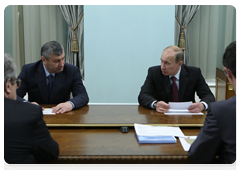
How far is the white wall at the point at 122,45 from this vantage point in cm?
436

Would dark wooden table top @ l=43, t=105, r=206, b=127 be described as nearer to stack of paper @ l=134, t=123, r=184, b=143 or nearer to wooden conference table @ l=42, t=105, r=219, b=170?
wooden conference table @ l=42, t=105, r=219, b=170

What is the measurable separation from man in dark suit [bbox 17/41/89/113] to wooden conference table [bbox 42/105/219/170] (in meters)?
0.62

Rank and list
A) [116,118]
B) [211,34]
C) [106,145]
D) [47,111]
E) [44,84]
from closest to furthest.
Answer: [106,145] < [116,118] < [47,111] < [44,84] < [211,34]

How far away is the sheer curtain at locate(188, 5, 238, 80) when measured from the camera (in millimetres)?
5590

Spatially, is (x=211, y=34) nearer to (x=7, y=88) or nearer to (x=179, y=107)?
(x=179, y=107)

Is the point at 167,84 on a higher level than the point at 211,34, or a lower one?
lower

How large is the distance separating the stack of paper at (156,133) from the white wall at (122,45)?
7.86 feet

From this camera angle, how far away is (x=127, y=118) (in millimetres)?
2428

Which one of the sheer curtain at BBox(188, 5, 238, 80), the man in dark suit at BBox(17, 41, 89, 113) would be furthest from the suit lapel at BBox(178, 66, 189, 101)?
the sheer curtain at BBox(188, 5, 238, 80)

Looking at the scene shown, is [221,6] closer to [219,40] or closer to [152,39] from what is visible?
[219,40]

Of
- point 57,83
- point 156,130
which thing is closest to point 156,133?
point 156,130

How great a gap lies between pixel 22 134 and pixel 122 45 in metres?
3.21

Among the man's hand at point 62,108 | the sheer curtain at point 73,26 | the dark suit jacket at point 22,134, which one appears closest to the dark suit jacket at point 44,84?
the man's hand at point 62,108

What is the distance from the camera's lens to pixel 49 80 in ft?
10.3
